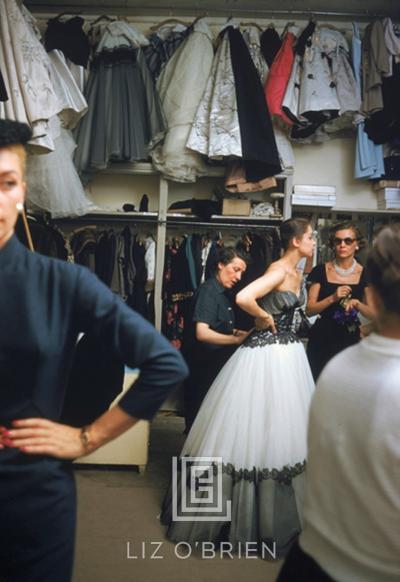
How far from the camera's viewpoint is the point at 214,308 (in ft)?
9.84

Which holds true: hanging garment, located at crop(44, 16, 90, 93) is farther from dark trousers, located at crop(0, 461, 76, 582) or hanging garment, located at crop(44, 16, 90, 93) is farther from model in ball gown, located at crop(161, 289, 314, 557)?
dark trousers, located at crop(0, 461, 76, 582)

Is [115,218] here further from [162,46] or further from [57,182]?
[162,46]

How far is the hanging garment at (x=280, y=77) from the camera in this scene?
157 inches

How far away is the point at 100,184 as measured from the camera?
4.52 m

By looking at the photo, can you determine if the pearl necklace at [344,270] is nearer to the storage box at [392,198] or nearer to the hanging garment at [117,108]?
the storage box at [392,198]

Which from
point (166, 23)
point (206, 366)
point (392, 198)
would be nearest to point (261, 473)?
point (206, 366)

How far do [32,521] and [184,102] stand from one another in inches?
143

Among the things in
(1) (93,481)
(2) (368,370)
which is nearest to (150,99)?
(1) (93,481)

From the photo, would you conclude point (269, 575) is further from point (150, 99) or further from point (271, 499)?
point (150, 99)

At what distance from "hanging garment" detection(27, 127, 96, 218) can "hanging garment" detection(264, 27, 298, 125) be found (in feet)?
5.03

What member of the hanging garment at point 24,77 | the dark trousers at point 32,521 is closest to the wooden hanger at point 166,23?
the hanging garment at point 24,77

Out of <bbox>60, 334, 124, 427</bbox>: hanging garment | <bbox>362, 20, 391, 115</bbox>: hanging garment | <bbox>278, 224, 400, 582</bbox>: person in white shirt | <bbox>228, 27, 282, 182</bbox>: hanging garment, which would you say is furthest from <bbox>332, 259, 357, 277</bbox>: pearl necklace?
<bbox>60, 334, 124, 427</bbox>: hanging garment

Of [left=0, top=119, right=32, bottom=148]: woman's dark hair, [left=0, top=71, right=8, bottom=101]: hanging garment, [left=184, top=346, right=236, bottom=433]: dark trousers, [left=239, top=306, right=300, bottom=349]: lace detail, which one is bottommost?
[left=184, top=346, right=236, bottom=433]: dark trousers

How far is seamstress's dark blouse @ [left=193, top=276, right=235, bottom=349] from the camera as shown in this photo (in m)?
2.97
